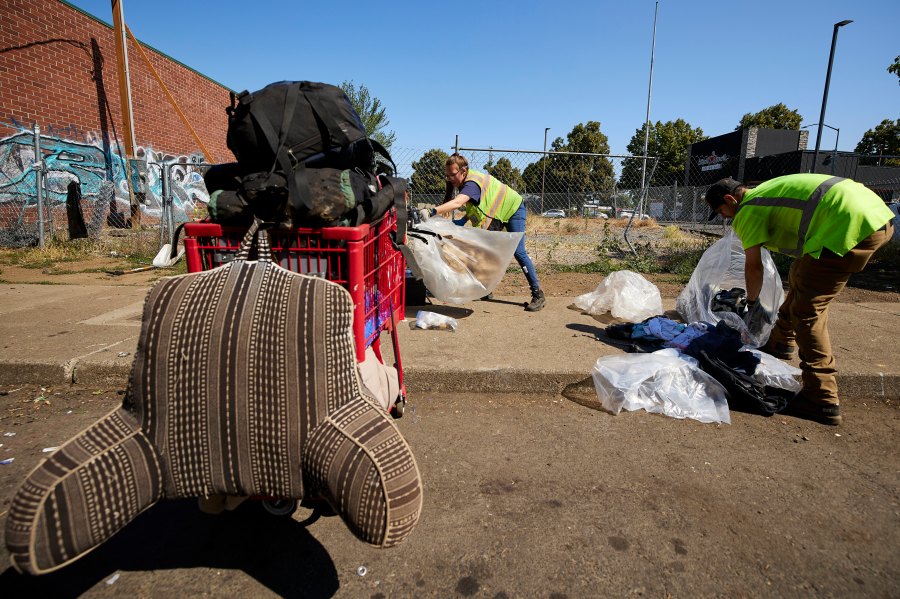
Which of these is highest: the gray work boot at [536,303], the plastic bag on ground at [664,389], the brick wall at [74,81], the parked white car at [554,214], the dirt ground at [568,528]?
the brick wall at [74,81]

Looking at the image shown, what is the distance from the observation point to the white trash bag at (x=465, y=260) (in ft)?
14.8

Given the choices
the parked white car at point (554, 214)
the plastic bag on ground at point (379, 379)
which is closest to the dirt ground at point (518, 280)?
the plastic bag on ground at point (379, 379)

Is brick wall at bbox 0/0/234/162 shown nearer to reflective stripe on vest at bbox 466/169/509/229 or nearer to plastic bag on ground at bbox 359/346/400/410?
reflective stripe on vest at bbox 466/169/509/229

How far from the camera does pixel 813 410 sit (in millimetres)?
3139

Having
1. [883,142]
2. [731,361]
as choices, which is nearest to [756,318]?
[731,361]

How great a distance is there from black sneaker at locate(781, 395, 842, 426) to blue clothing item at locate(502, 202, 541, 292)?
260cm

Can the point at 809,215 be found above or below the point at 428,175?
below

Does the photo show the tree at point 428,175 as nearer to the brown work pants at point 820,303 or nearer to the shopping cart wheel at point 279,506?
the brown work pants at point 820,303

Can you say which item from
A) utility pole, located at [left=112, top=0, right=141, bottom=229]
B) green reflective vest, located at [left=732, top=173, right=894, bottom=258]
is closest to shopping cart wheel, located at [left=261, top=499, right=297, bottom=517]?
green reflective vest, located at [left=732, top=173, right=894, bottom=258]

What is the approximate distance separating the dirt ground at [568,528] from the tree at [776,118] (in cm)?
5128

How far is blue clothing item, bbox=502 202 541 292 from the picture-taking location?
17.5 feet

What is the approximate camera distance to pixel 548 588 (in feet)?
5.64

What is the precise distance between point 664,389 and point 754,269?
3.67 ft

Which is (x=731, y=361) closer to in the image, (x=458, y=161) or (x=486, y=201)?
(x=486, y=201)
